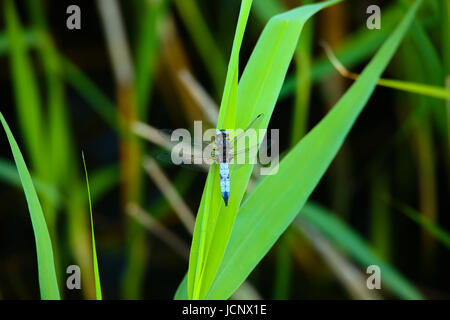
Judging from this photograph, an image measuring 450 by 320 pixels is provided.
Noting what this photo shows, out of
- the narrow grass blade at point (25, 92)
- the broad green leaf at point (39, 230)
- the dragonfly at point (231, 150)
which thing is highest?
the narrow grass blade at point (25, 92)

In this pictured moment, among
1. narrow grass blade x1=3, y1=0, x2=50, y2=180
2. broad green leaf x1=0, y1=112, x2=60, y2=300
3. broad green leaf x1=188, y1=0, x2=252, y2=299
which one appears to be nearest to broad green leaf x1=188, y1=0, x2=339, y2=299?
broad green leaf x1=188, y1=0, x2=252, y2=299

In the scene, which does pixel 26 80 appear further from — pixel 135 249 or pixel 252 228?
pixel 252 228

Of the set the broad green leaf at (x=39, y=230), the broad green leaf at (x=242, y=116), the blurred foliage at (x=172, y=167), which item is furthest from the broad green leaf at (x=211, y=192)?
the blurred foliage at (x=172, y=167)

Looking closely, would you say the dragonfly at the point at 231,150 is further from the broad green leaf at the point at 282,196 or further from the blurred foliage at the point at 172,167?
the blurred foliage at the point at 172,167

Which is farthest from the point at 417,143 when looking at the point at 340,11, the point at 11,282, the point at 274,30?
the point at 11,282

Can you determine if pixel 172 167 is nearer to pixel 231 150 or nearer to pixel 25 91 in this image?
pixel 25 91

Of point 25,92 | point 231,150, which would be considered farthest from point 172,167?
point 231,150

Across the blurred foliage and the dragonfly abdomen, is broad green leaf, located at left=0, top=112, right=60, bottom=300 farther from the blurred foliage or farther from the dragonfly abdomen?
the blurred foliage
